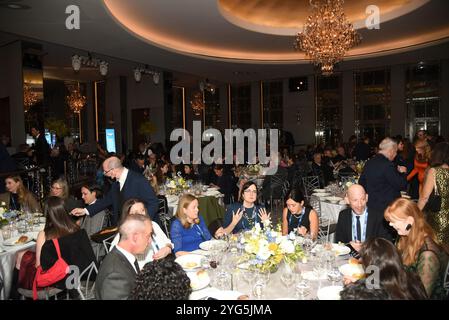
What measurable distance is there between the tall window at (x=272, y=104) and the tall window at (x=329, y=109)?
1.73m

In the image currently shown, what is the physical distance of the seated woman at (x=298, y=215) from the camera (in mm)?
4086

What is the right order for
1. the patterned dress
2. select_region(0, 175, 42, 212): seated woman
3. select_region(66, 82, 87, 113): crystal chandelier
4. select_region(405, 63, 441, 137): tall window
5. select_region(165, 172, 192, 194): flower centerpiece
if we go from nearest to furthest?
the patterned dress, select_region(0, 175, 42, 212): seated woman, select_region(165, 172, 192, 194): flower centerpiece, select_region(405, 63, 441, 137): tall window, select_region(66, 82, 87, 113): crystal chandelier

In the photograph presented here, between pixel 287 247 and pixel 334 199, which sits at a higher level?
pixel 287 247

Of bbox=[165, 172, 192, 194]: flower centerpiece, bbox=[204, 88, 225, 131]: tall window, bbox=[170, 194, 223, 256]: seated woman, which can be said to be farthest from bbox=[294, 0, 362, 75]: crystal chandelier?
bbox=[204, 88, 225, 131]: tall window

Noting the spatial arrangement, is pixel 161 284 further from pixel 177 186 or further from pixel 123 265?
pixel 177 186

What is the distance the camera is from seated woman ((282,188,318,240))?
4.09 meters

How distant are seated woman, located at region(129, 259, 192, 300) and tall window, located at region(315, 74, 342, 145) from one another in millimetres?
14539

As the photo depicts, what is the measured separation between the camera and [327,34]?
24.1 ft

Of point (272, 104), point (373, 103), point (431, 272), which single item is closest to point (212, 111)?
point (272, 104)

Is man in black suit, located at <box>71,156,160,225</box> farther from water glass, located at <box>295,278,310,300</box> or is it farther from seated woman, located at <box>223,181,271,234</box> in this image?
water glass, located at <box>295,278,310,300</box>

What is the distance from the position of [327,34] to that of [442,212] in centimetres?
433

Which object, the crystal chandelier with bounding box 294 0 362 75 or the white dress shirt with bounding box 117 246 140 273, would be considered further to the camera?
the crystal chandelier with bounding box 294 0 362 75

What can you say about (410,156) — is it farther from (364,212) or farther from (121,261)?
(121,261)

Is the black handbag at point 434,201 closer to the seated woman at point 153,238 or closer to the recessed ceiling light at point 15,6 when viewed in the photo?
the seated woman at point 153,238
